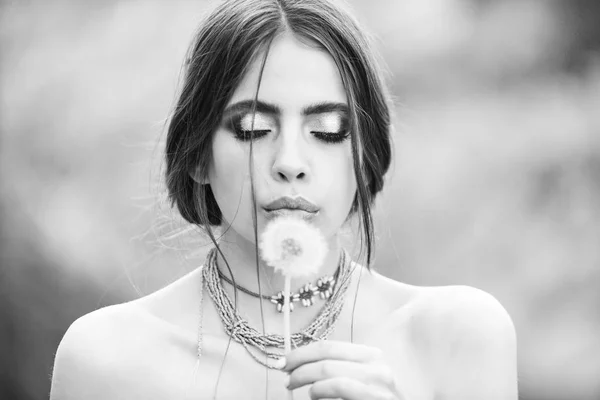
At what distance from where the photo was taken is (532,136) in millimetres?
2914

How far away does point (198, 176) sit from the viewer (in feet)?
4.81

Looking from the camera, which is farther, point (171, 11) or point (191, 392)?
point (171, 11)

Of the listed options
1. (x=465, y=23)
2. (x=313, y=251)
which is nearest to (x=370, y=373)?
(x=313, y=251)

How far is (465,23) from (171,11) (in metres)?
1.11

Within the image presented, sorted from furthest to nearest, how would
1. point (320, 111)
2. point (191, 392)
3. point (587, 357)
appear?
point (587, 357) < point (191, 392) < point (320, 111)

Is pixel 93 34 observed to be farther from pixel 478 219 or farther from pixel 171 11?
pixel 478 219

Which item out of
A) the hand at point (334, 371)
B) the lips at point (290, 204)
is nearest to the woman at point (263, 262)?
the lips at point (290, 204)

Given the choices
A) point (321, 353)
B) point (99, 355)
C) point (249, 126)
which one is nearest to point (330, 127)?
point (249, 126)

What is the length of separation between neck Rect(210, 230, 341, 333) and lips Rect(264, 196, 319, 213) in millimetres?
156

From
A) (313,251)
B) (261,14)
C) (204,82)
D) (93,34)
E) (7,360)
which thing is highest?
(93,34)

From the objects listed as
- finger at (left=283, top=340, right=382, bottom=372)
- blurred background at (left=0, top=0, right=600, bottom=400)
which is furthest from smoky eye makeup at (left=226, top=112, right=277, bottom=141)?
blurred background at (left=0, top=0, right=600, bottom=400)

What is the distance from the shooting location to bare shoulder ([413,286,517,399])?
144 centimetres

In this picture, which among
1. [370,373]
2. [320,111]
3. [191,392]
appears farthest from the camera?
[191,392]

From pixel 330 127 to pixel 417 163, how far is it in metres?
1.65
